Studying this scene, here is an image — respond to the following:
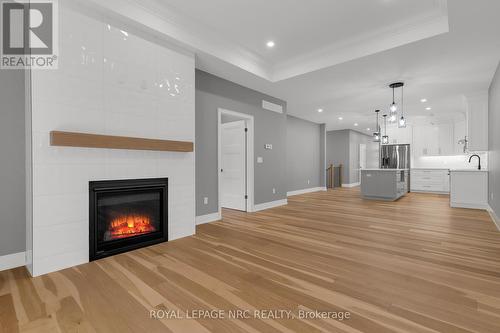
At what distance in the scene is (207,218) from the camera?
14.7 feet

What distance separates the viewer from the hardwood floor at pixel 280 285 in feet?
5.26

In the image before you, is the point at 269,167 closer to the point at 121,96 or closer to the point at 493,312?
the point at 121,96

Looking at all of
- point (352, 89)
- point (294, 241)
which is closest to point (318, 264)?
point (294, 241)

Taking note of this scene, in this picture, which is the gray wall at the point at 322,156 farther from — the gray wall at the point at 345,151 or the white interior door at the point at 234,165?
the white interior door at the point at 234,165

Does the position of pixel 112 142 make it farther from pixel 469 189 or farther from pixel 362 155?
pixel 362 155

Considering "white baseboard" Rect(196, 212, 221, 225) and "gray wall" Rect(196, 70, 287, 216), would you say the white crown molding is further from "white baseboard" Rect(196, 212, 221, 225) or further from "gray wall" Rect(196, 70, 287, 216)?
"white baseboard" Rect(196, 212, 221, 225)

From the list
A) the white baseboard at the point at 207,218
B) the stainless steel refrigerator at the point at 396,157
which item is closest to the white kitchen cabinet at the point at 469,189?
the stainless steel refrigerator at the point at 396,157

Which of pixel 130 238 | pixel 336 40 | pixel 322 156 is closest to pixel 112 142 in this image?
pixel 130 238

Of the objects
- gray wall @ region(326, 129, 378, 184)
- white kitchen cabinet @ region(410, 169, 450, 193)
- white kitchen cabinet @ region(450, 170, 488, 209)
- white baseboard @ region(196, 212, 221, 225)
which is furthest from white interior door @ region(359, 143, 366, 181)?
white baseboard @ region(196, 212, 221, 225)

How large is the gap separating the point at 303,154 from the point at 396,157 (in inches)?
160

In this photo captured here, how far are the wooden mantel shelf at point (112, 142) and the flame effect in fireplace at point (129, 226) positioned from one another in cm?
94

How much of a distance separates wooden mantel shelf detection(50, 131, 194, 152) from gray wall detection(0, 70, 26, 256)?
0.60 metres

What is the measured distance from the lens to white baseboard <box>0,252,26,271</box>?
247cm

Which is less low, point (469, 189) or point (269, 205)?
point (469, 189)
